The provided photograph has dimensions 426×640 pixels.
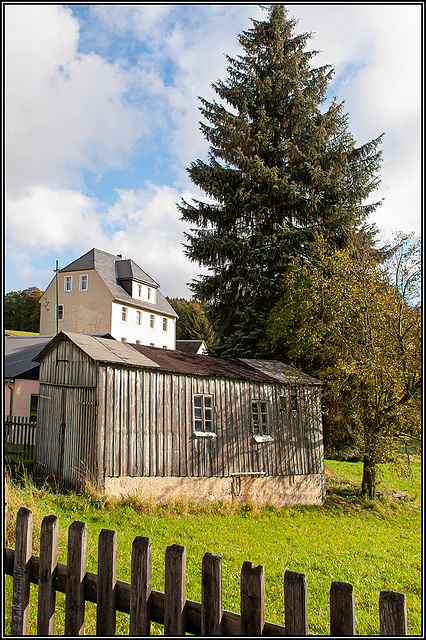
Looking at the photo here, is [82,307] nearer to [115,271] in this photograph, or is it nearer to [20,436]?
[115,271]

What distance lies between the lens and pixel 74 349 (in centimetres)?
1291

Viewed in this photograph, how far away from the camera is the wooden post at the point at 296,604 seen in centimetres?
251

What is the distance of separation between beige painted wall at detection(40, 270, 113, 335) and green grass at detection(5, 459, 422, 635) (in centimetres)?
2566

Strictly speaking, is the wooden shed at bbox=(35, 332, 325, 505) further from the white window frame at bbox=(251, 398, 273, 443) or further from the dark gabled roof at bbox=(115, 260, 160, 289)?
the dark gabled roof at bbox=(115, 260, 160, 289)

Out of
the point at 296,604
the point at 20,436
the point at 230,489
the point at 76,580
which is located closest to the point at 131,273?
the point at 20,436

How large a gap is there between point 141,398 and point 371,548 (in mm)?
7028

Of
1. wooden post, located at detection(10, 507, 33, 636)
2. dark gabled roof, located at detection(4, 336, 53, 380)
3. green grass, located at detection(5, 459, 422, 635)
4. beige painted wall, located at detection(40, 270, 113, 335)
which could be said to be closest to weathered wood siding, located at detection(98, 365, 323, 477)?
green grass, located at detection(5, 459, 422, 635)

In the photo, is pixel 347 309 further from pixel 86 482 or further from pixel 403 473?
pixel 86 482

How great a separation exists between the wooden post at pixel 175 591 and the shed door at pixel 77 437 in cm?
909

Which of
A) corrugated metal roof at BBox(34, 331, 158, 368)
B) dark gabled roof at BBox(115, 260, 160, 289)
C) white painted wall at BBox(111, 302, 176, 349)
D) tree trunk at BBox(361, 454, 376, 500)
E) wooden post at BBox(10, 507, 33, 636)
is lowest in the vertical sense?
tree trunk at BBox(361, 454, 376, 500)

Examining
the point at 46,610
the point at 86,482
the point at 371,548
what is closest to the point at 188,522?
the point at 86,482

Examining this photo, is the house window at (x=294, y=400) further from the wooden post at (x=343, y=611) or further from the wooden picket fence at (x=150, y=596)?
the wooden post at (x=343, y=611)

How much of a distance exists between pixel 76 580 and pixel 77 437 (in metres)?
9.47

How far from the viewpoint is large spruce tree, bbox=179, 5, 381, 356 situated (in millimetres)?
19781
